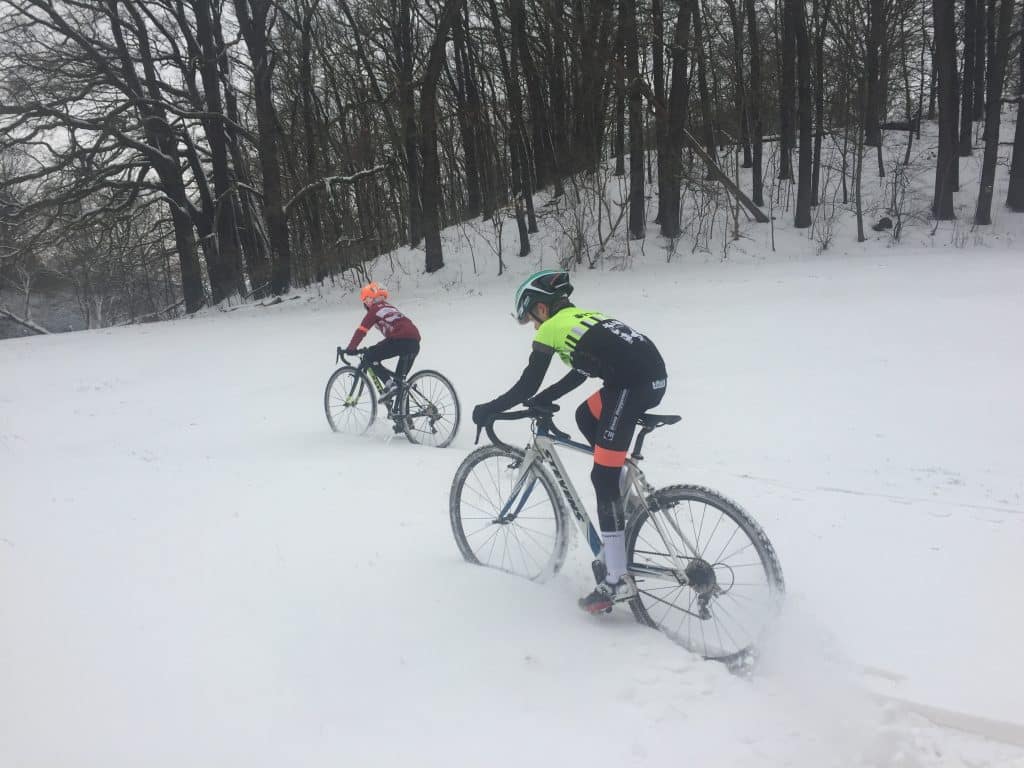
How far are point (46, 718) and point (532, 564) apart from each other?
250cm

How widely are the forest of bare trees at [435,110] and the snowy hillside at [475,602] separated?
14104mm

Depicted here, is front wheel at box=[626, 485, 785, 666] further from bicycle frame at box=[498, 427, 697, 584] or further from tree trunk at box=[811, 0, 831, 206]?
tree trunk at box=[811, 0, 831, 206]

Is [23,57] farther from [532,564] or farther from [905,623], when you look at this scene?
[905,623]

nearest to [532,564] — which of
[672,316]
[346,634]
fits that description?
[346,634]

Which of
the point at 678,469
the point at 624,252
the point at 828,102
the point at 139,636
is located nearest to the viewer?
the point at 139,636

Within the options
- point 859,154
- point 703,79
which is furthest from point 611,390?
point 703,79

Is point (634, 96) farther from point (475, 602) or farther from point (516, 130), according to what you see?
point (475, 602)

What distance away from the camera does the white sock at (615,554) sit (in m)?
3.45

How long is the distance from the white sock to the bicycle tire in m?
0.43

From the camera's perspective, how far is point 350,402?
8484 mm

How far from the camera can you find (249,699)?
291 cm

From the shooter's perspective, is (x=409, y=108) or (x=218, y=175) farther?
(x=218, y=175)

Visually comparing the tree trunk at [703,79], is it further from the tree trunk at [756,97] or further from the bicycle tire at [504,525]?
the bicycle tire at [504,525]

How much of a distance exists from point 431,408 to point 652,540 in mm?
4770
